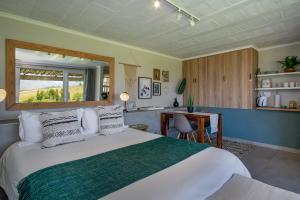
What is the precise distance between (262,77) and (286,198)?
362 cm

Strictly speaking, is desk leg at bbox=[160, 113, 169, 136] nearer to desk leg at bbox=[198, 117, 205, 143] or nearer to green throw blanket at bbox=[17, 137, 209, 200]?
desk leg at bbox=[198, 117, 205, 143]

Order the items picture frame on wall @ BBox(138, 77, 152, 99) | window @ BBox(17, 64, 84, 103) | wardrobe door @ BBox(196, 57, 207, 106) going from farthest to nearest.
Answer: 1. wardrobe door @ BBox(196, 57, 207, 106)
2. picture frame on wall @ BBox(138, 77, 152, 99)
3. window @ BBox(17, 64, 84, 103)

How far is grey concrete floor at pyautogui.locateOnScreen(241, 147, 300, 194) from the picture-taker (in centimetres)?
227

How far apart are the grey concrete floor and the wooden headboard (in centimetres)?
342

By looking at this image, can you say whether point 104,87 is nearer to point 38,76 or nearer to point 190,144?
point 38,76

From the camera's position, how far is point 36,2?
2.10 metres

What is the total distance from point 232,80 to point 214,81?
1.59 feet

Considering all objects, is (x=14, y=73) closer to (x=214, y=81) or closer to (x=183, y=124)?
(x=183, y=124)

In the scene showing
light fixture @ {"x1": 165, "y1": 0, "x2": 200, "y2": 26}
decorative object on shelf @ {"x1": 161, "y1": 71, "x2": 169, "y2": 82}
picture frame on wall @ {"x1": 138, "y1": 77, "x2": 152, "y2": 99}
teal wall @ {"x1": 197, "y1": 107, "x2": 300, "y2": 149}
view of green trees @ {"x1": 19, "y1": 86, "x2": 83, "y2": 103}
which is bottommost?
teal wall @ {"x1": 197, "y1": 107, "x2": 300, "y2": 149}

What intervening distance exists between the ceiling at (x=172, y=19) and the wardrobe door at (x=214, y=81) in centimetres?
85

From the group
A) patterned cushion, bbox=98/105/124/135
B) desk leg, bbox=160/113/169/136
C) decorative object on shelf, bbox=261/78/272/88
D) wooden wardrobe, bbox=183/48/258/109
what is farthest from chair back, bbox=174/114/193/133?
decorative object on shelf, bbox=261/78/272/88

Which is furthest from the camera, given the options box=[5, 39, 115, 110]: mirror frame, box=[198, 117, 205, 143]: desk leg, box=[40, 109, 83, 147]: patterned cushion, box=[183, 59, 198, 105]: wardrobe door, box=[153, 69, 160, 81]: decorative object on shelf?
box=[183, 59, 198, 105]: wardrobe door

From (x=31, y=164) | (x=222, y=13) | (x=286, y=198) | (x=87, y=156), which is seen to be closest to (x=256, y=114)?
(x=222, y=13)

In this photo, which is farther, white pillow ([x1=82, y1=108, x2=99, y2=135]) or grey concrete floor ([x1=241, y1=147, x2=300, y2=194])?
white pillow ([x1=82, y1=108, x2=99, y2=135])
